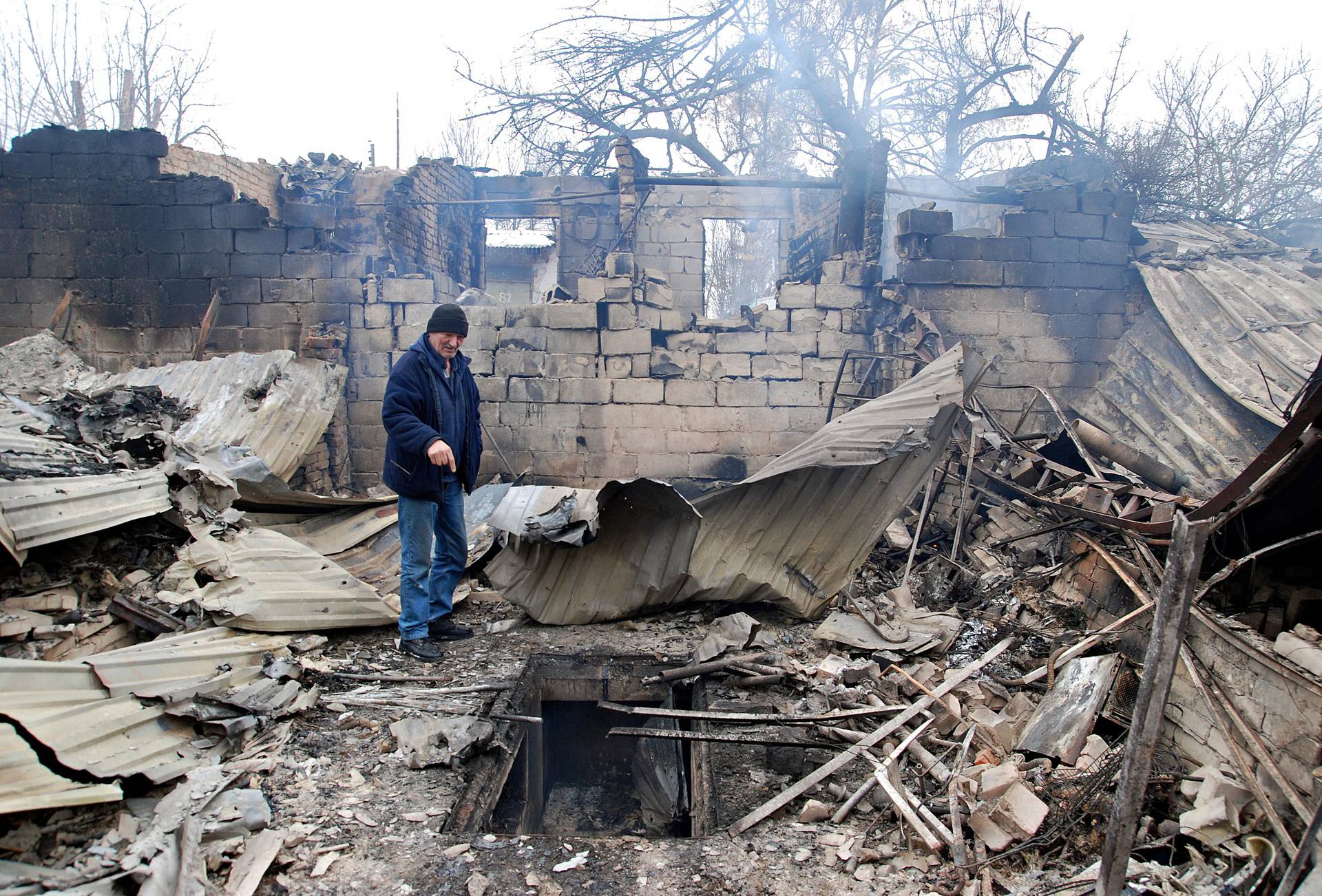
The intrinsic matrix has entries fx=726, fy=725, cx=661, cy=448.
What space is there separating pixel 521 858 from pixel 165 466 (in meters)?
3.63

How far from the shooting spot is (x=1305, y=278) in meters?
7.64

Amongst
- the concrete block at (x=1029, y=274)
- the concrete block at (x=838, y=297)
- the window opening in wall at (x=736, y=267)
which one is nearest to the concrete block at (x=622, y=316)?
the concrete block at (x=838, y=297)

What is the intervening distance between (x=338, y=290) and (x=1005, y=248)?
293 inches

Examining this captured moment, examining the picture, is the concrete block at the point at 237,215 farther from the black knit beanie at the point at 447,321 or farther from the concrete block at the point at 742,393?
the concrete block at the point at 742,393

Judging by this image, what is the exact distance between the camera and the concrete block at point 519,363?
8234 millimetres

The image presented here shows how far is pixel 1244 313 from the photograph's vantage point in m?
7.16

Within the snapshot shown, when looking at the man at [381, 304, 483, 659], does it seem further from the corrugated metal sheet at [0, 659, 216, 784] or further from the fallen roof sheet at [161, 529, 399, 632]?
the corrugated metal sheet at [0, 659, 216, 784]

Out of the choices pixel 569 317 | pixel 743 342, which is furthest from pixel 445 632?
pixel 743 342

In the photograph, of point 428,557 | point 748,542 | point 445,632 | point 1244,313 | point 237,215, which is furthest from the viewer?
point 237,215

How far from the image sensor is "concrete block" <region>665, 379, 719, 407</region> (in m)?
8.22

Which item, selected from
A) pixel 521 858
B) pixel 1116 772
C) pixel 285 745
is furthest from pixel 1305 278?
pixel 285 745

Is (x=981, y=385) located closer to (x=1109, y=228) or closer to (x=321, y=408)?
(x=1109, y=228)

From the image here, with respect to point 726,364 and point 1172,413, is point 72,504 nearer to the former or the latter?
point 726,364

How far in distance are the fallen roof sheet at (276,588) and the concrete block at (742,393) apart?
15.1 ft
